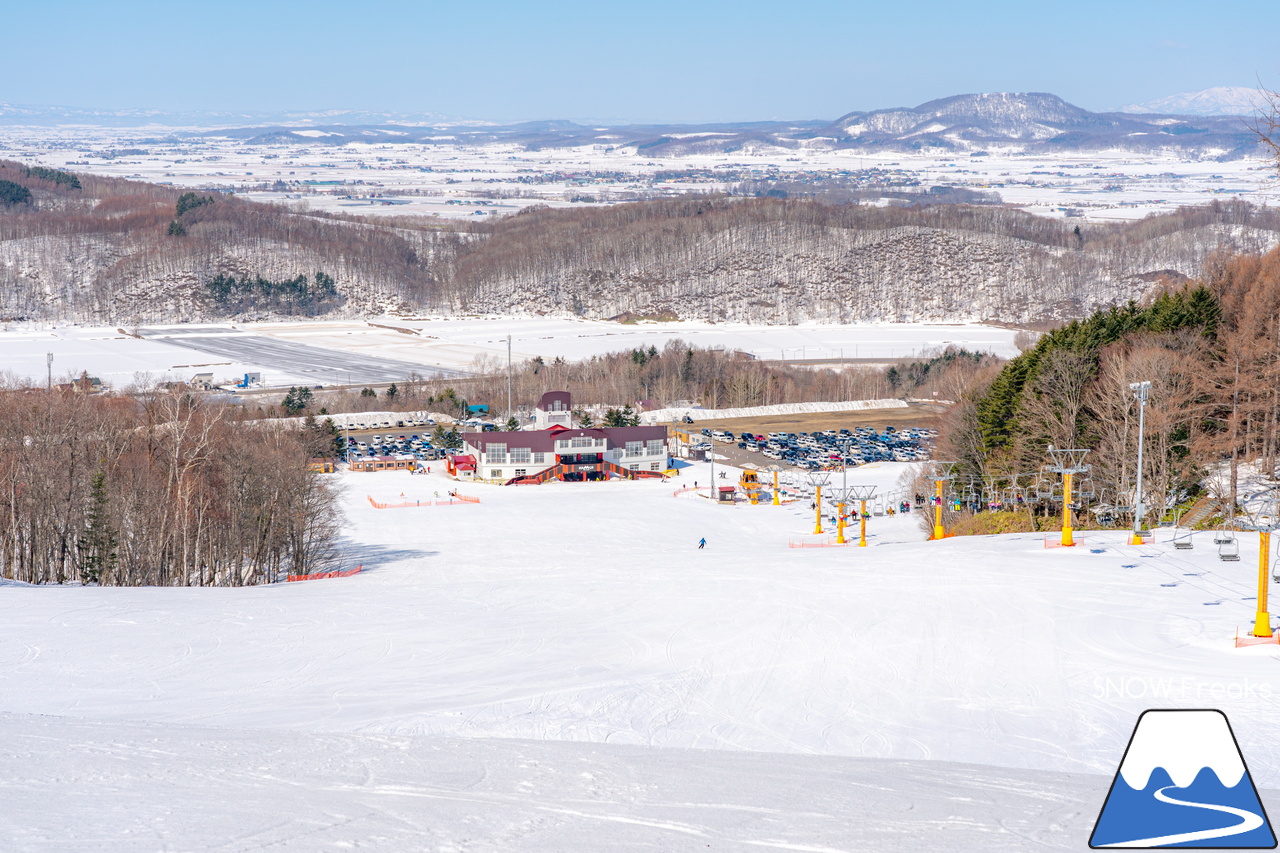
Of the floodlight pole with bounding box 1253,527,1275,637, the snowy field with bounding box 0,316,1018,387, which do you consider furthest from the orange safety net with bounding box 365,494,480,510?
the snowy field with bounding box 0,316,1018,387

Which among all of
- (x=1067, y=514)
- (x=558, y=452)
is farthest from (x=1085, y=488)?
(x=558, y=452)

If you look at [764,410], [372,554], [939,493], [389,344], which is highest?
[939,493]

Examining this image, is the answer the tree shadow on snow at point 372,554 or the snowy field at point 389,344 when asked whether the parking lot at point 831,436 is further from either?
the snowy field at point 389,344

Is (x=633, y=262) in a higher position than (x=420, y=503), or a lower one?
higher

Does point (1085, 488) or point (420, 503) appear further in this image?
point (420, 503)

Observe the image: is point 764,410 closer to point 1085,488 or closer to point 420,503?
point 420,503

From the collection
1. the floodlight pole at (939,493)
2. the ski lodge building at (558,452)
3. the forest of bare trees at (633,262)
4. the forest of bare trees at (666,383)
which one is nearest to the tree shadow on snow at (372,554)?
the floodlight pole at (939,493)

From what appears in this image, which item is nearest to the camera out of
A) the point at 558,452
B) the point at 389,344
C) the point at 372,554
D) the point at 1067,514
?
the point at 1067,514
